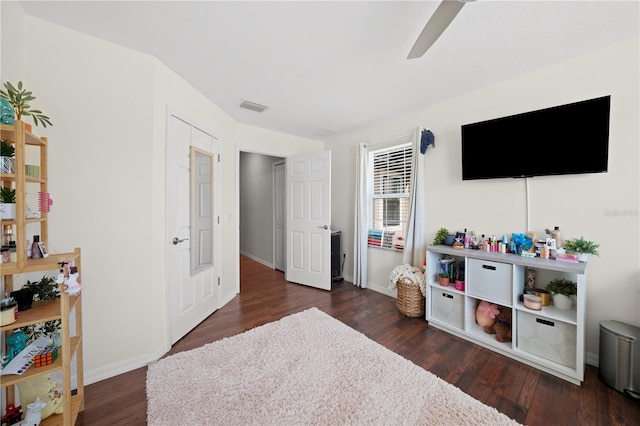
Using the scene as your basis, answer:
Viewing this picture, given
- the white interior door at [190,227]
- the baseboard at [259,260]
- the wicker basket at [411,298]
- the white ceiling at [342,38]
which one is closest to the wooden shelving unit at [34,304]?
the white interior door at [190,227]

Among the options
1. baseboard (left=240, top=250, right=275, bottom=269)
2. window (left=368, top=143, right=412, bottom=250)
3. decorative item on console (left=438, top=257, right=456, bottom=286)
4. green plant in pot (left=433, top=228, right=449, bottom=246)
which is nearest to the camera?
decorative item on console (left=438, top=257, right=456, bottom=286)

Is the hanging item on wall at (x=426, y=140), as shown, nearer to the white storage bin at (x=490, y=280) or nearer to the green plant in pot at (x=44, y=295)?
the white storage bin at (x=490, y=280)

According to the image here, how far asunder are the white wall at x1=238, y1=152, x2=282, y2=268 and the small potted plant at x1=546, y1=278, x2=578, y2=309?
14.2ft

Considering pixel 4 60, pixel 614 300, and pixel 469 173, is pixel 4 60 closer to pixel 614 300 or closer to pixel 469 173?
pixel 469 173

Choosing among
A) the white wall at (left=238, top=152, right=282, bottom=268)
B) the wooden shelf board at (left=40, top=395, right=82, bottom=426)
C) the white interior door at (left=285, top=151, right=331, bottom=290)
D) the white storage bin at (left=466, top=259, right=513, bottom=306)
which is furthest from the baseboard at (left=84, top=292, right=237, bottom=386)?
the white wall at (left=238, top=152, right=282, bottom=268)

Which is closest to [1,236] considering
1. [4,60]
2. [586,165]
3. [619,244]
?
[4,60]

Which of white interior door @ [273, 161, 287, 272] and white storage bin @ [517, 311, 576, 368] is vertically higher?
white interior door @ [273, 161, 287, 272]

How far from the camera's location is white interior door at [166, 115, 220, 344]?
89.8 inches

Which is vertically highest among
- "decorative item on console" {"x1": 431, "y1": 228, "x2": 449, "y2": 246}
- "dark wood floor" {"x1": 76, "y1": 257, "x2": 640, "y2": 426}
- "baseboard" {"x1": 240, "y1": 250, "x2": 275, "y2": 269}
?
"decorative item on console" {"x1": 431, "y1": 228, "x2": 449, "y2": 246}

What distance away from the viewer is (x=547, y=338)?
6.38ft

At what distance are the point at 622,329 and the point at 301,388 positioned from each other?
7.70 ft

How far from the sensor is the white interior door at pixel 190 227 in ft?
7.48

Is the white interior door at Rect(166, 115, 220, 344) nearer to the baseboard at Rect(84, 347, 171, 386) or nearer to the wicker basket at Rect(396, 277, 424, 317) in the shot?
the baseboard at Rect(84, 347, 171, 386)

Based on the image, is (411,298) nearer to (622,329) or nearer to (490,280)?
(490,280)
